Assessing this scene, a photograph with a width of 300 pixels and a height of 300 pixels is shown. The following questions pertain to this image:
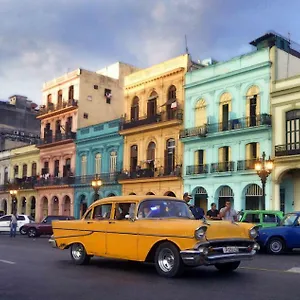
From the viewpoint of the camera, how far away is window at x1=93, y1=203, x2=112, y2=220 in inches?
474

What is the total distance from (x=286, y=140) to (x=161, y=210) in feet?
68.4

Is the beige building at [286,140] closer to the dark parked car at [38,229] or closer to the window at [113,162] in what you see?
the dark parked car at [38,229]

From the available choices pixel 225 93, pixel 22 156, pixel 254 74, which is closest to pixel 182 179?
pixel 225 93

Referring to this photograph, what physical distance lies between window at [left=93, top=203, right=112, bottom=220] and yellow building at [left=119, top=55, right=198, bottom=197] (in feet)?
79.5

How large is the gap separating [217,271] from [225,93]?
24416mm

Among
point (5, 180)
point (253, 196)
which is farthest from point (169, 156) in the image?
point (5, 180)

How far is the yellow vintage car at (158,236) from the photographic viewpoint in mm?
9867

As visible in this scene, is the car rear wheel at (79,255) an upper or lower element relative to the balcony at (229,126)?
lower

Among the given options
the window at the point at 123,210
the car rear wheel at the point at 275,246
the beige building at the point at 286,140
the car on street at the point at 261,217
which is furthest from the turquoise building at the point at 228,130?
the window at the point at 123,210

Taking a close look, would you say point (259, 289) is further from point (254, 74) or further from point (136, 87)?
point (136, 87)

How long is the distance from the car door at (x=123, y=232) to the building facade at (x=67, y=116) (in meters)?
35.4

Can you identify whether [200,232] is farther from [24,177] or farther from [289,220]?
[24,177]

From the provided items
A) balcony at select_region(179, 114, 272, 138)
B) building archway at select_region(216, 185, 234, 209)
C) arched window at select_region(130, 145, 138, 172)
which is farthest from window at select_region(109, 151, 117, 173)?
building archway at select_region(216, 185, 234, 209)

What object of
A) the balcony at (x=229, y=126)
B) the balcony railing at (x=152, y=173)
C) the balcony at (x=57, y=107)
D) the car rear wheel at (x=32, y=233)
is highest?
the balcony at (x=57, y=107)
